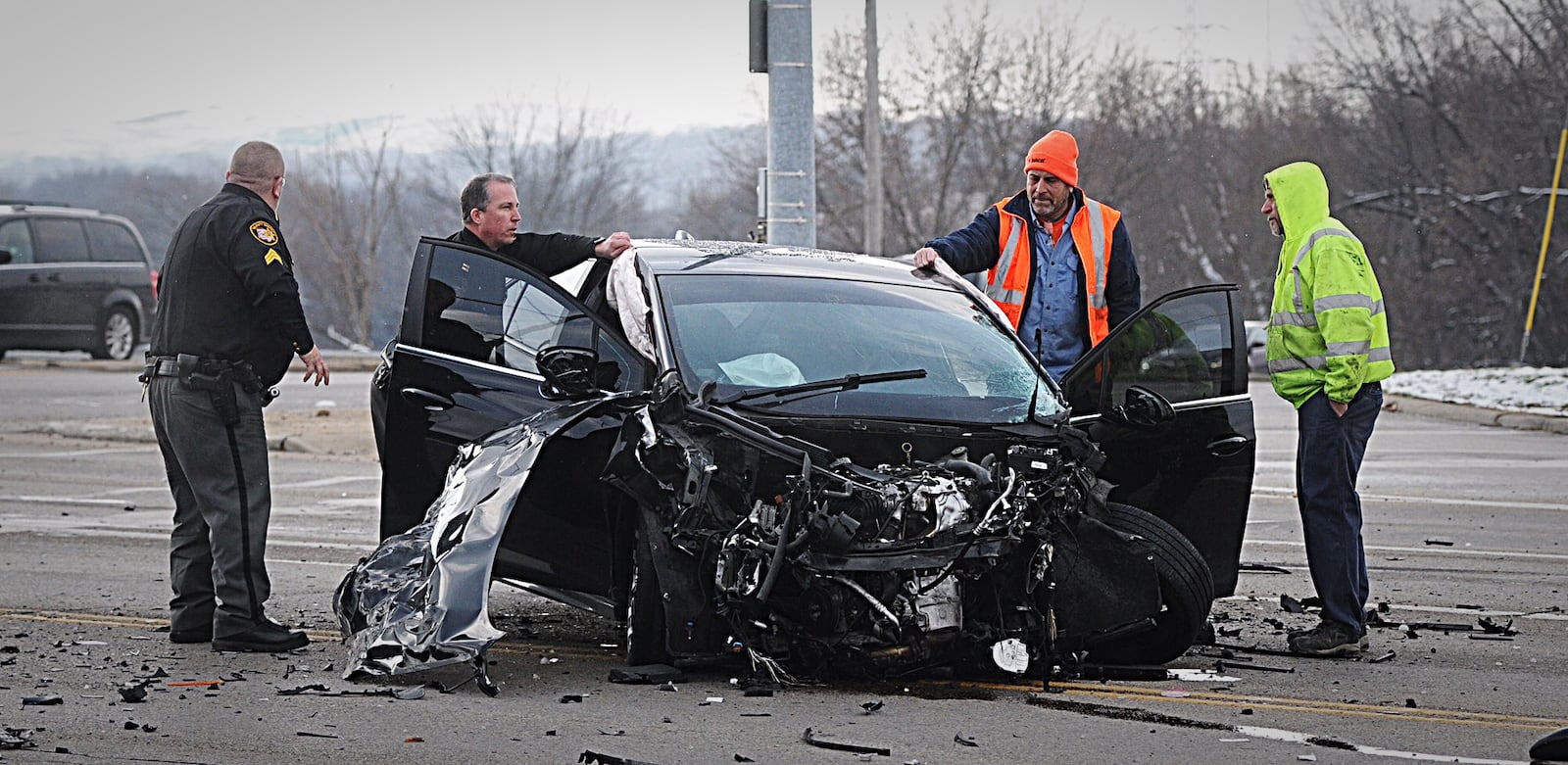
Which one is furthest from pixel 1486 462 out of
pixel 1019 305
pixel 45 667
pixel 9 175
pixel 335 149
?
pixel 9 175

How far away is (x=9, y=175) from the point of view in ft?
169

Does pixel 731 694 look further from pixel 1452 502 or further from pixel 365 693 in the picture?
pixel 1452 502

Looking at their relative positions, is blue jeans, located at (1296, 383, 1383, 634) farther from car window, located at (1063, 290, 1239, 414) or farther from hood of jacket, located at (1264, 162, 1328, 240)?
hood of jacket, located at (1264, 162, 1328, 240)

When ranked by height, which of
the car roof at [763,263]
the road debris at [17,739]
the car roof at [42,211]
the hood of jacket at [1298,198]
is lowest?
the road debris at [17,739]

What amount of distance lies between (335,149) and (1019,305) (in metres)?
44.7

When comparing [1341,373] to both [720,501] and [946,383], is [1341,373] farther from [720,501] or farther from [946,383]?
[720,501]

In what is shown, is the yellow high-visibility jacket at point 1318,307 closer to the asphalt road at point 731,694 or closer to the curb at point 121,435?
the asphalt road at point 731,694

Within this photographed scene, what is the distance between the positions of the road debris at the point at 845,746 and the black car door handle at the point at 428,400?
7.73 ft

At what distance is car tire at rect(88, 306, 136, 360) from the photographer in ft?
88.7

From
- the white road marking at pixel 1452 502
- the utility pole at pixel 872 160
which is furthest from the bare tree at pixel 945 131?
the white road marking at pixel 1452 502

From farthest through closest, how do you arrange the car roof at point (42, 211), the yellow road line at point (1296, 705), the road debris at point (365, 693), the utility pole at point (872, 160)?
1. the utility pole at point (872, 160)
2. the car roof at point (42, 211)
3. the road debris at point (365, 693)
4. the yellow road line at point (1296, 705)

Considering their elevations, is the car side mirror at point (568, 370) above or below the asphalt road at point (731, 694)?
above

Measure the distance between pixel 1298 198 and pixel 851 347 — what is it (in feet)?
6.57

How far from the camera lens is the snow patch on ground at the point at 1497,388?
19922 millimetres
